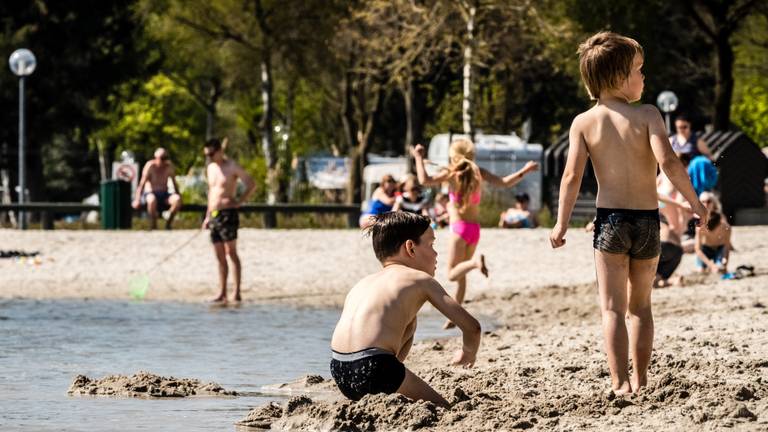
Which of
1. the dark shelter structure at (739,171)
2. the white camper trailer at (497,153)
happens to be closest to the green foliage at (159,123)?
the white camper trailer at (497,153)

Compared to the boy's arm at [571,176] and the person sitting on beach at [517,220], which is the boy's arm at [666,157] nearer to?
the boy's arm at [571,176]

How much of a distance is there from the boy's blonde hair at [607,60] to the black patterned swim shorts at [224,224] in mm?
9313

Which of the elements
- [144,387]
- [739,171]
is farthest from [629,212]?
[739,171]

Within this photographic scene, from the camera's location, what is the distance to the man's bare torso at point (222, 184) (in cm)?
1614

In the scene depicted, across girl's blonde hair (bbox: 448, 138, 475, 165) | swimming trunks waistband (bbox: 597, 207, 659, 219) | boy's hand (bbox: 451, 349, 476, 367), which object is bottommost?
boy's hand (bbox: 451, 349, 476, 367)

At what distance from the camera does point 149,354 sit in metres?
11.3

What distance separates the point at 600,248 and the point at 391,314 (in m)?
1.10

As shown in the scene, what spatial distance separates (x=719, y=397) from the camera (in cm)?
689

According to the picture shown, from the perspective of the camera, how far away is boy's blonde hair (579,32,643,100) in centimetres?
715

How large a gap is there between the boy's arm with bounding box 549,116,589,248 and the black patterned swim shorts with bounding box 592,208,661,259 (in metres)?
0.16

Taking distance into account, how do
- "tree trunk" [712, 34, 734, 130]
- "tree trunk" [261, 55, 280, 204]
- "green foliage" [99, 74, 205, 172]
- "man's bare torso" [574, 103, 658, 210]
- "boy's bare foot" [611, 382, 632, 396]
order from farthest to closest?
"green foliage" [99, 74, 205, 172], "tree trunk" [261, 55, 280, 204], "tree trunk" [712, 34, 734, 130], "boy's bare foot" [611, 382, 632, 396], "man's bare torso" [574, 103, 658, 210]

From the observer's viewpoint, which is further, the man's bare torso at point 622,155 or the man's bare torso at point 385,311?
the man's bare torso at point 622,155

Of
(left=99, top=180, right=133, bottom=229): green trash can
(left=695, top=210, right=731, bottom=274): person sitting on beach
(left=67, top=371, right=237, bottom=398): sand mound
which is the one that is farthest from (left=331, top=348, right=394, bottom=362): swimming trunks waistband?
(left=99, top=180, right=133, bottom=229): green trash can

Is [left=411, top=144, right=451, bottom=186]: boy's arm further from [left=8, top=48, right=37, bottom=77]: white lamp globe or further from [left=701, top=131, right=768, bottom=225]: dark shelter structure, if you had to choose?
[left=701, top=131, right=768, bottom=225]: dark shelter structure
